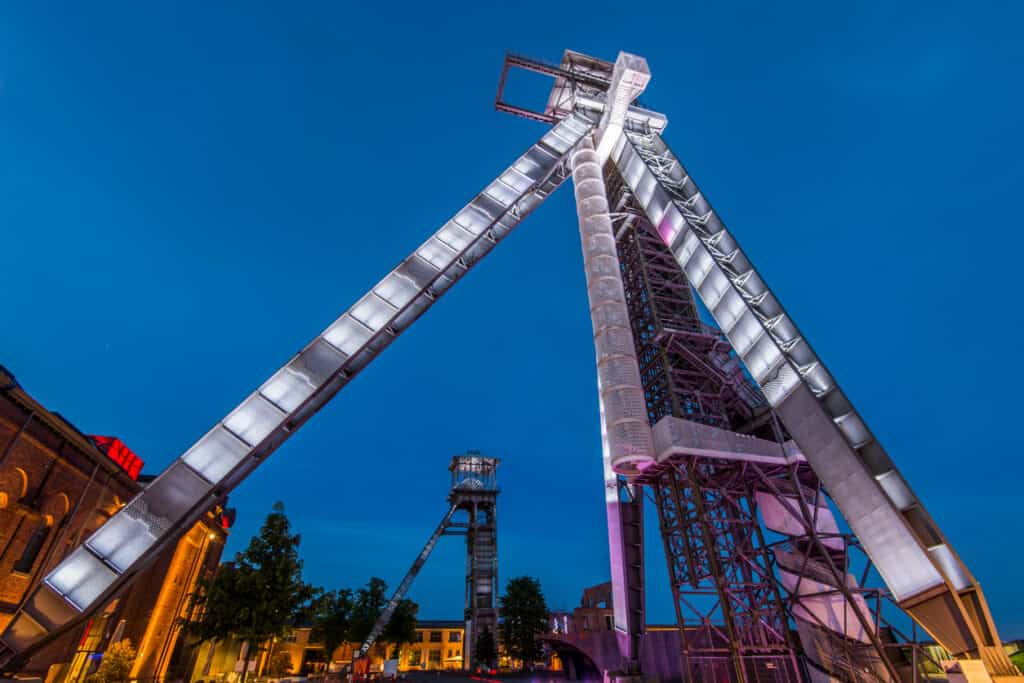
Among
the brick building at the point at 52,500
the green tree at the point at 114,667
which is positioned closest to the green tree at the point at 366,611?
the brick building at the point at 52,500

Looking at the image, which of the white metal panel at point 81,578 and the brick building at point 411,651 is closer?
the white metal panel at point 81,578

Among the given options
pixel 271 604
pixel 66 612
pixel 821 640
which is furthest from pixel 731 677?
pixel 66 612

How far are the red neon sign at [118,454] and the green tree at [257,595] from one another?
7660 mm

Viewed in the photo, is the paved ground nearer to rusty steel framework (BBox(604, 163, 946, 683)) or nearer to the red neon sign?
rusty steel framework (BBox(604, 163, 946, 683))

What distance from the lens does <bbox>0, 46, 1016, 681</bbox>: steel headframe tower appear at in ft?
38.0

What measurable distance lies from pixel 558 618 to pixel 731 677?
77.2 ft

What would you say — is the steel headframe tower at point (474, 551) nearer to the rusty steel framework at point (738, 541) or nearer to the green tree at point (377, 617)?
the green tree at point (377, 617)

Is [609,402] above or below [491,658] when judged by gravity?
above

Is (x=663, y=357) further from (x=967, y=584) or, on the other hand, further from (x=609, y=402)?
(x=967, y=584)

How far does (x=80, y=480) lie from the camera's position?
22812 millimetres

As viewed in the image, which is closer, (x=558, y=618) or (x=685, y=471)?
(x=685, y=471)

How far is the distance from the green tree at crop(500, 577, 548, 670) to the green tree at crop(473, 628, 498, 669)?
12.8ft

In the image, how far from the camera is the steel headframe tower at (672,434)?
38.0 ft

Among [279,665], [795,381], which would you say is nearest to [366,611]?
[279,665]
